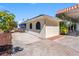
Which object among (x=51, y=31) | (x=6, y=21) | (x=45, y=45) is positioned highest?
(x=6, y=21)

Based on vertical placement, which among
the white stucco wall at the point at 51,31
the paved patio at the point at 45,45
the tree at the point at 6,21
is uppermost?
the tree at the point at 6,21

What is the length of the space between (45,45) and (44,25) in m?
0.26

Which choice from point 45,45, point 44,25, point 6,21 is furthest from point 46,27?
point 6,21

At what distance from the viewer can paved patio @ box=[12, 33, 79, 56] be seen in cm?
289

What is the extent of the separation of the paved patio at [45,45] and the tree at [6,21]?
13 centimetres

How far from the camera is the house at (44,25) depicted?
116 inches

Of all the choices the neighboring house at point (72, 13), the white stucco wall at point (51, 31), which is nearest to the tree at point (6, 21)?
the white stucco wall at point (51, 31)

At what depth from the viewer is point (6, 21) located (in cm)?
290

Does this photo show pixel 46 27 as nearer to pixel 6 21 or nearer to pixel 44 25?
pixel 44 25

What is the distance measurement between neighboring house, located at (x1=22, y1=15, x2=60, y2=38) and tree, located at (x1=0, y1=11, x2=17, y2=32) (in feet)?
0.70

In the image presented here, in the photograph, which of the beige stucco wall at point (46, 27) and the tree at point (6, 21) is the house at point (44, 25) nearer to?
the beige stucco wall at point (46, 27)

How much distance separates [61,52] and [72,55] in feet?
0.48

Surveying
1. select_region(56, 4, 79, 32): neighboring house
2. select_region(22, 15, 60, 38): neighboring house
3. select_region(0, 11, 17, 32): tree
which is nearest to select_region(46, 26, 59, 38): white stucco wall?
select_region(22, 15, 60, 38): neighboring house

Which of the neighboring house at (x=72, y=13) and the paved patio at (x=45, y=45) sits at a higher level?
the neighboring house at (x=72, y=13)
